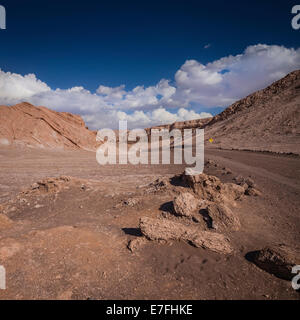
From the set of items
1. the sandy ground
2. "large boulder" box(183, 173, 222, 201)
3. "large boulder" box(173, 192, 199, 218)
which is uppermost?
"large boulder" box(183, 173, 222, 201)

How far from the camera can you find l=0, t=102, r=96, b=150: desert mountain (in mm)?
30439

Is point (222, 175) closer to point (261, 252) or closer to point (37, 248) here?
point (261, 252)

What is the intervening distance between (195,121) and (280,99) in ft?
153

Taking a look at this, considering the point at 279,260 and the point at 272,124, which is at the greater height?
the point at 272,124

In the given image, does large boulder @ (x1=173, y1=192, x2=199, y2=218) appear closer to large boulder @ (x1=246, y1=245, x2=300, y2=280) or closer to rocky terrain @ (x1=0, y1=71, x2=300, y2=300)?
rocky terrain @ (x1=0, y1=71, x2=300, y2=300)

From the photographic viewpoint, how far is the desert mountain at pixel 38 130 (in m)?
30.4

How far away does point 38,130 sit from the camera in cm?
3325

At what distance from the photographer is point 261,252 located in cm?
358

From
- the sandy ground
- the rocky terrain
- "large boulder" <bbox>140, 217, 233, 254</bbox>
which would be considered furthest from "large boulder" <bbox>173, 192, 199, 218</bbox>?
"large boulder" <bbox>140, 217, 233, 254</bbox>

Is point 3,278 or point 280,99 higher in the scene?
point 280,99

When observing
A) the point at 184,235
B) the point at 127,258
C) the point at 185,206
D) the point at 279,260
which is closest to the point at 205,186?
the point at 185,206

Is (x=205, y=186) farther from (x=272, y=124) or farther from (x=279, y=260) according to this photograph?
(x=272, y=124)

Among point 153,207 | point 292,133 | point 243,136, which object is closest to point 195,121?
point 243,136
